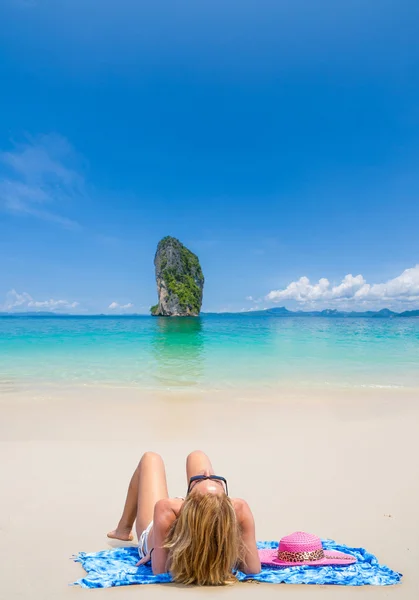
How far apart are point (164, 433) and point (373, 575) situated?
484cm

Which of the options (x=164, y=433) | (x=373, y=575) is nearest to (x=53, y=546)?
(x=373, y=575)

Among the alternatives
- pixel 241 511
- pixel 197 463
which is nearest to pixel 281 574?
pixel 241 511

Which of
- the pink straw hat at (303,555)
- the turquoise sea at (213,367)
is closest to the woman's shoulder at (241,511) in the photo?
the pink straw hat at (303,555)

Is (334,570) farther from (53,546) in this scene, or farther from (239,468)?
(239,468)

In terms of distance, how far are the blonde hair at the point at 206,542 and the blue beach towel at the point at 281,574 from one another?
183mm

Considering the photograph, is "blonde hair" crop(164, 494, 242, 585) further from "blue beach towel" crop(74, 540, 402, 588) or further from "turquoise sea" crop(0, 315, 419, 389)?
"turquoise sea" crop(0, 315, 419, 389)

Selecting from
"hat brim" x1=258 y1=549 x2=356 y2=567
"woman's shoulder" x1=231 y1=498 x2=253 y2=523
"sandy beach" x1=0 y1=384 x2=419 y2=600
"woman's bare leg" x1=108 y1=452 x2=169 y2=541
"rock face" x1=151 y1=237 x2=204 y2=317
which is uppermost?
"rock face" x1=151 y1=237 x2=204 y2=317

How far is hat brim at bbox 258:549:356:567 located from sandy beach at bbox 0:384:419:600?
33cm

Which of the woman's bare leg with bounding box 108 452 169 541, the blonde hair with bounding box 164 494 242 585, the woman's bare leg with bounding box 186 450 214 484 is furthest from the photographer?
the woman's bare leg with bounding box 186 450 214 484

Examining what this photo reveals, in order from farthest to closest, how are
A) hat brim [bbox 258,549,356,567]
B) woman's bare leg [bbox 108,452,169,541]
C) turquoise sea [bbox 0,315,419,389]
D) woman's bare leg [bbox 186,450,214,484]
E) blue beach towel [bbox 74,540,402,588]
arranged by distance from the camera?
turquoise sea [bbox 0,315,419,389] → woman's bare leg [bbox 186,450,214,484] → woman's bare leg [bbox 108,452,169,541] → hat brim [bbox 258,549,356,567] → blue beach towel [bbox 74,540,402,588]

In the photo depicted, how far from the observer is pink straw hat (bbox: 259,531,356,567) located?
2.99 meters

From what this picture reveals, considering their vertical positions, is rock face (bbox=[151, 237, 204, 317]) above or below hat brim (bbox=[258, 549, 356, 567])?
above

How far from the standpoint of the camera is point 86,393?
10.9 metres

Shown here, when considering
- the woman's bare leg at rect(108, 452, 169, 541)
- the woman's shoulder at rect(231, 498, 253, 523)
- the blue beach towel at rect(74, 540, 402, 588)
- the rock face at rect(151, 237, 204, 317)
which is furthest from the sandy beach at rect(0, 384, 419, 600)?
the rock face at rect(151, 237, 204, 317)
